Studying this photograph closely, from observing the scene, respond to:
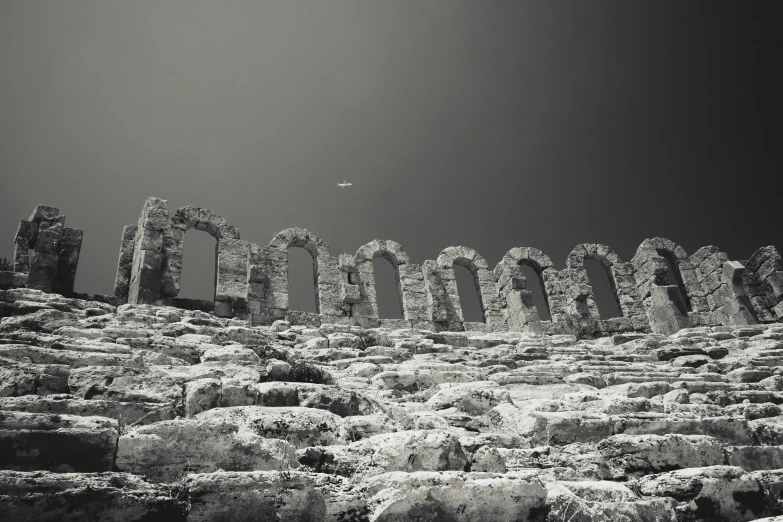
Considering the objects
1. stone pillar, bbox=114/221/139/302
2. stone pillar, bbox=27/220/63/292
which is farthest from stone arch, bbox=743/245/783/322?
stone pillar, bbox=27/220/63/292

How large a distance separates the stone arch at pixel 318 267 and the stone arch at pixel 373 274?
643 mm

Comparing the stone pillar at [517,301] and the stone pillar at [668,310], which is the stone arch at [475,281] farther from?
the stone pillar at [668,310]

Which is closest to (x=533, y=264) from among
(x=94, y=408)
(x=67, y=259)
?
(x=67, y=259)

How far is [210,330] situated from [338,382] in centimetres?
313

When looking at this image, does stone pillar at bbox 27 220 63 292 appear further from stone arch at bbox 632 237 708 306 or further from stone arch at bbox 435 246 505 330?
stone arch at bbox 632 237 708 306

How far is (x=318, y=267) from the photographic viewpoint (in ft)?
48.5

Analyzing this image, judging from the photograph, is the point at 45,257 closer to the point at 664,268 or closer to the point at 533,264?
the point at 533,264

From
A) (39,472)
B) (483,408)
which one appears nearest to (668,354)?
(483,408)

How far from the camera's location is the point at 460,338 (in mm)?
10773

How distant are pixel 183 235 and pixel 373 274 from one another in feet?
17.1

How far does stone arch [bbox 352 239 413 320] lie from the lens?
14729 mm

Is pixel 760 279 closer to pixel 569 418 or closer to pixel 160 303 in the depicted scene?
pixel 569 418

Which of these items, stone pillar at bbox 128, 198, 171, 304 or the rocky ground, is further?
stone pillar at bbox 128, 198, 171, 304

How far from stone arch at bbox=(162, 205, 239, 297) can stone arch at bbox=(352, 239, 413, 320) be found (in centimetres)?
362
